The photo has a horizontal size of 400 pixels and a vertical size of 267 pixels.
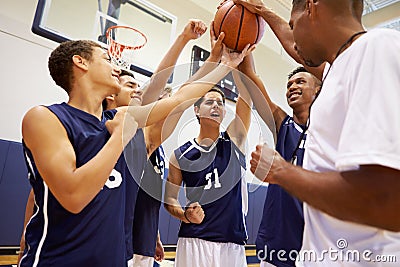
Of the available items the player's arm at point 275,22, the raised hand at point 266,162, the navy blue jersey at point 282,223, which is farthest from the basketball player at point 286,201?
the raised hand at point 266,162

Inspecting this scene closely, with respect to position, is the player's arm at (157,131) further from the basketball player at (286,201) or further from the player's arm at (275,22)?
the player's arm at (275,22)

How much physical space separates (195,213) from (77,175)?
42.2 inches

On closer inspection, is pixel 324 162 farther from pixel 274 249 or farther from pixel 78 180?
pixel 274 249

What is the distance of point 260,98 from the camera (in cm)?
224

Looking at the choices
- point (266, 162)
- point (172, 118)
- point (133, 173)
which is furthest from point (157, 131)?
point (266, 162)

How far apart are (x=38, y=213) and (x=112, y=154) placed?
1.19 feet

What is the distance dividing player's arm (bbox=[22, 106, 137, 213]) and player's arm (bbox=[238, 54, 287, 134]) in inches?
46.0

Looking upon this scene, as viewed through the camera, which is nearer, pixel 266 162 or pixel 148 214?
pixel 266 162

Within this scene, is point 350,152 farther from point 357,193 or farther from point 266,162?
point 266,162

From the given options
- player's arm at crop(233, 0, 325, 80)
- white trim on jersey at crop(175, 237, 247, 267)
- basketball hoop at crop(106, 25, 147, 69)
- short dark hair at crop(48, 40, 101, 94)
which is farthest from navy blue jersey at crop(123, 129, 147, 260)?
basketball hoop at crop(106, 25, 147, 69)

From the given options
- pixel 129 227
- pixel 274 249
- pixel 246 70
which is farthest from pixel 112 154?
pixel 246 70

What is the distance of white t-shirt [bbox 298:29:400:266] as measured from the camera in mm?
655

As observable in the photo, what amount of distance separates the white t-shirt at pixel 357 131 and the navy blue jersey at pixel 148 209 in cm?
129

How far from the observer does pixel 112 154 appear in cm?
119
